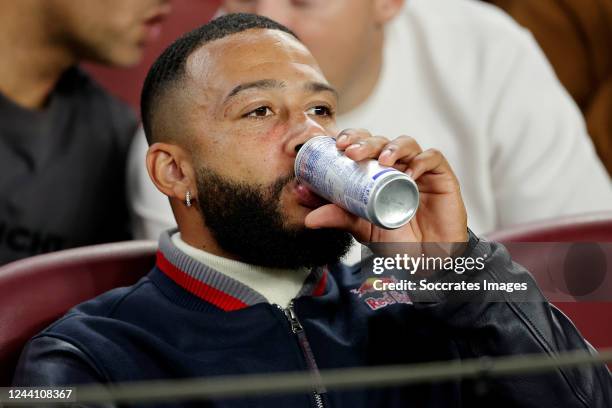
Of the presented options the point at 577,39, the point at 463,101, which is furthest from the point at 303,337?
the point at 577,39

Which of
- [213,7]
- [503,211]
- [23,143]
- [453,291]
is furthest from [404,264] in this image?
[213,7]

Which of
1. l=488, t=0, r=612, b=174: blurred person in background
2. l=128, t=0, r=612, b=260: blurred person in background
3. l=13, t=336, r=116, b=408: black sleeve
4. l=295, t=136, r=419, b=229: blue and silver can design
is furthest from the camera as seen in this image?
l=488, t=0, r=612, b=174: blurred person in background

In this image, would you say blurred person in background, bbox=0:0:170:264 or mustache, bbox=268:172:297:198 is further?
blurred person in background, bbox=0:0:170:264

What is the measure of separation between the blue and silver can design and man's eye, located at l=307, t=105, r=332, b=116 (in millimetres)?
159

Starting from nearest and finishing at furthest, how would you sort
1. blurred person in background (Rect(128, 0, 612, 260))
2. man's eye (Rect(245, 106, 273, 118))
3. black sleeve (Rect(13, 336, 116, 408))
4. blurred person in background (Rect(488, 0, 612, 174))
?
1. black sleeve (Rect(13, 336, 116, 408))
2. man's eye (Rect(245, 106, 273, 118))
3. blurred person in background (Rect(128, 0, 612, 260))
4. blurred person in background (Rect(488, 0, 612, 174))

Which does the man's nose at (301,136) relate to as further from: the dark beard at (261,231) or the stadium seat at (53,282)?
the stadium seat at (53,282)

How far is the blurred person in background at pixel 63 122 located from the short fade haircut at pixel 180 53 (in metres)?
0.58

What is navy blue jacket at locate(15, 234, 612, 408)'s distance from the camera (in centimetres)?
99

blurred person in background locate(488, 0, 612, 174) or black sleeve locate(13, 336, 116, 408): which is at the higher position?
black sleeve locate(13, 336, 116, 408)

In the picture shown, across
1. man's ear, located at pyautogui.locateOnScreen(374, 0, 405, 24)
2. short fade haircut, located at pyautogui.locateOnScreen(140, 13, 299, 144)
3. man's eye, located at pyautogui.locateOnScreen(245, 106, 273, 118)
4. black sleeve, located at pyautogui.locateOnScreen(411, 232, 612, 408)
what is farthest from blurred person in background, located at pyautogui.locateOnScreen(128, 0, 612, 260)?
black sleeve, located at pyautogui.locateOnScreen(411, 232, 612, 408)

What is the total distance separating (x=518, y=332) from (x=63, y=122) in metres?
0.99

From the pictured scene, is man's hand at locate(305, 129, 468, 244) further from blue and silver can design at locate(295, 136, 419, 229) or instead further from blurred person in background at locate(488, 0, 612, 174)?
blurred person in background at locate(488, 0, 612, 174)

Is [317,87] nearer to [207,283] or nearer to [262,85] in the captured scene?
[262,85]

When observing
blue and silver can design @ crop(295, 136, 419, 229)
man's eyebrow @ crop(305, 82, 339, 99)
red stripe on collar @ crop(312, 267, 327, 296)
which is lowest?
red stripe on collar @ crop(312, 267, 327, 296)
